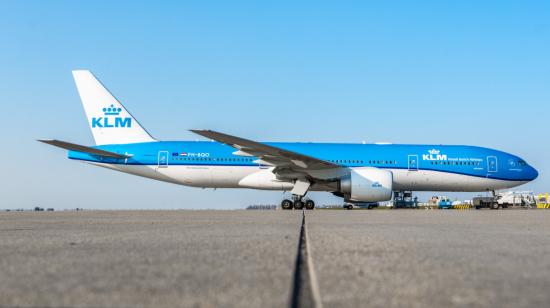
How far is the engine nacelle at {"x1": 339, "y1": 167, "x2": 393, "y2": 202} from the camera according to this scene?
19953mm

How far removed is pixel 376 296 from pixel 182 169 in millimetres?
20100

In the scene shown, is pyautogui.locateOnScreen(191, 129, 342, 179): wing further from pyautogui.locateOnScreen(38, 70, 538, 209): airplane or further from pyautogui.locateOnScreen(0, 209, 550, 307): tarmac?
pyautogui.locateOnScreen(0, 209, 550, 307): tarmac

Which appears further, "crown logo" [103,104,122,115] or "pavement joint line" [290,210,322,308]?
"crown logo" [103,104,122,115]

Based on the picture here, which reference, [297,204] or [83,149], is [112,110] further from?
[297,204]

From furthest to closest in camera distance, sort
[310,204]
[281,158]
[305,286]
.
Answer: [310,204] → [281,158] → [305,286]

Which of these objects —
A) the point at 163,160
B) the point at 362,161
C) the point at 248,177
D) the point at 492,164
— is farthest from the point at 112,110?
the point at 492,164

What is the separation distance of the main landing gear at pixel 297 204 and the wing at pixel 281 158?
1122 millimetres

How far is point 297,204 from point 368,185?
295cm

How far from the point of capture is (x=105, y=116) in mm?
23375

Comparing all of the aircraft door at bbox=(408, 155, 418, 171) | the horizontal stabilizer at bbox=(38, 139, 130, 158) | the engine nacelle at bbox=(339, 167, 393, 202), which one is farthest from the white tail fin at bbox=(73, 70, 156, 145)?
the aircraft door at bbox=(408, 155, 418, 171)

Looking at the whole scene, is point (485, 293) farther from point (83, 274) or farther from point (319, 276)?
point (83, 274)

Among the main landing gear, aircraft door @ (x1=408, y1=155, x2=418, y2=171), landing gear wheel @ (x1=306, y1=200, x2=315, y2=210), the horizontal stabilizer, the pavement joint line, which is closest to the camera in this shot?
the pavement joint line

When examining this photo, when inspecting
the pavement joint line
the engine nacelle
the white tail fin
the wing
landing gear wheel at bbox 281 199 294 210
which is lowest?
the pavement joint line

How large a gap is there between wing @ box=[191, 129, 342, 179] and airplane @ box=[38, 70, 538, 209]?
0.05 metres
